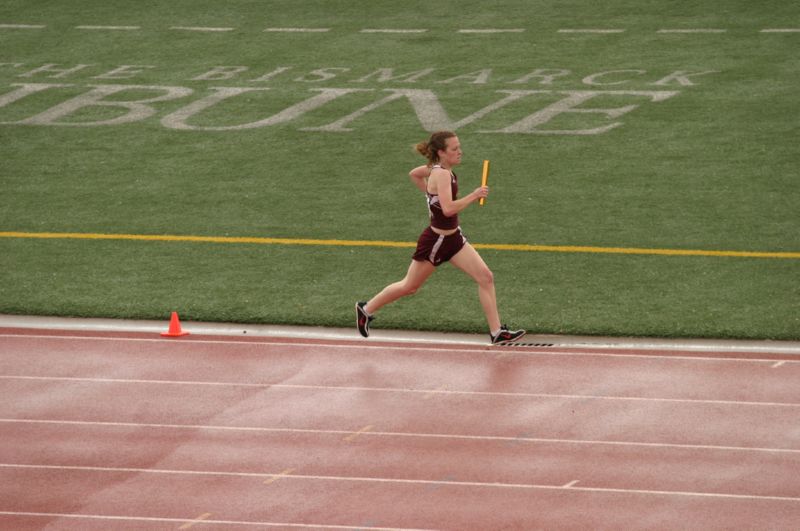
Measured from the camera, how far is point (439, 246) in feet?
38.5

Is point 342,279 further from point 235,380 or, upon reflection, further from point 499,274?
point 235,380

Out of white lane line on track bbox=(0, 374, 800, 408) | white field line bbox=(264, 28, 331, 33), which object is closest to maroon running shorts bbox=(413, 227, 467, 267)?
white lane line on track bbox=(0, 374, 800, 408)

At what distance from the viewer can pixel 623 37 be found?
23.0 meters

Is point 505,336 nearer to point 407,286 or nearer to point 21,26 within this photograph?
point 407,286

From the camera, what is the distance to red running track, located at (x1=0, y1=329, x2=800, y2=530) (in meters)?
8.83

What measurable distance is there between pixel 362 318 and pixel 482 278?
1144 mm

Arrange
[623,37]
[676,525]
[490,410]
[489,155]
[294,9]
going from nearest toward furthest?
[676,525]
[490,410]
[489,155]
[623,37]
[294,9]

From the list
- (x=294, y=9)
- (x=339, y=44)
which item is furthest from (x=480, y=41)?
(x=294, y=9)

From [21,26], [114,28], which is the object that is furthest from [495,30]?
[21,26]

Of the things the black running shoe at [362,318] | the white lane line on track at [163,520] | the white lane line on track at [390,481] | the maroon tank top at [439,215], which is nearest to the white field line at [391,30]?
the black running shoe at [362,318]

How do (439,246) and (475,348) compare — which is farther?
(475,348)

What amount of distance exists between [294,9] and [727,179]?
11.0m

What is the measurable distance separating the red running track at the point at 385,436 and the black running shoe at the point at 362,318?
0.49ft

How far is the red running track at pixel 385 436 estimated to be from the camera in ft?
29.0
